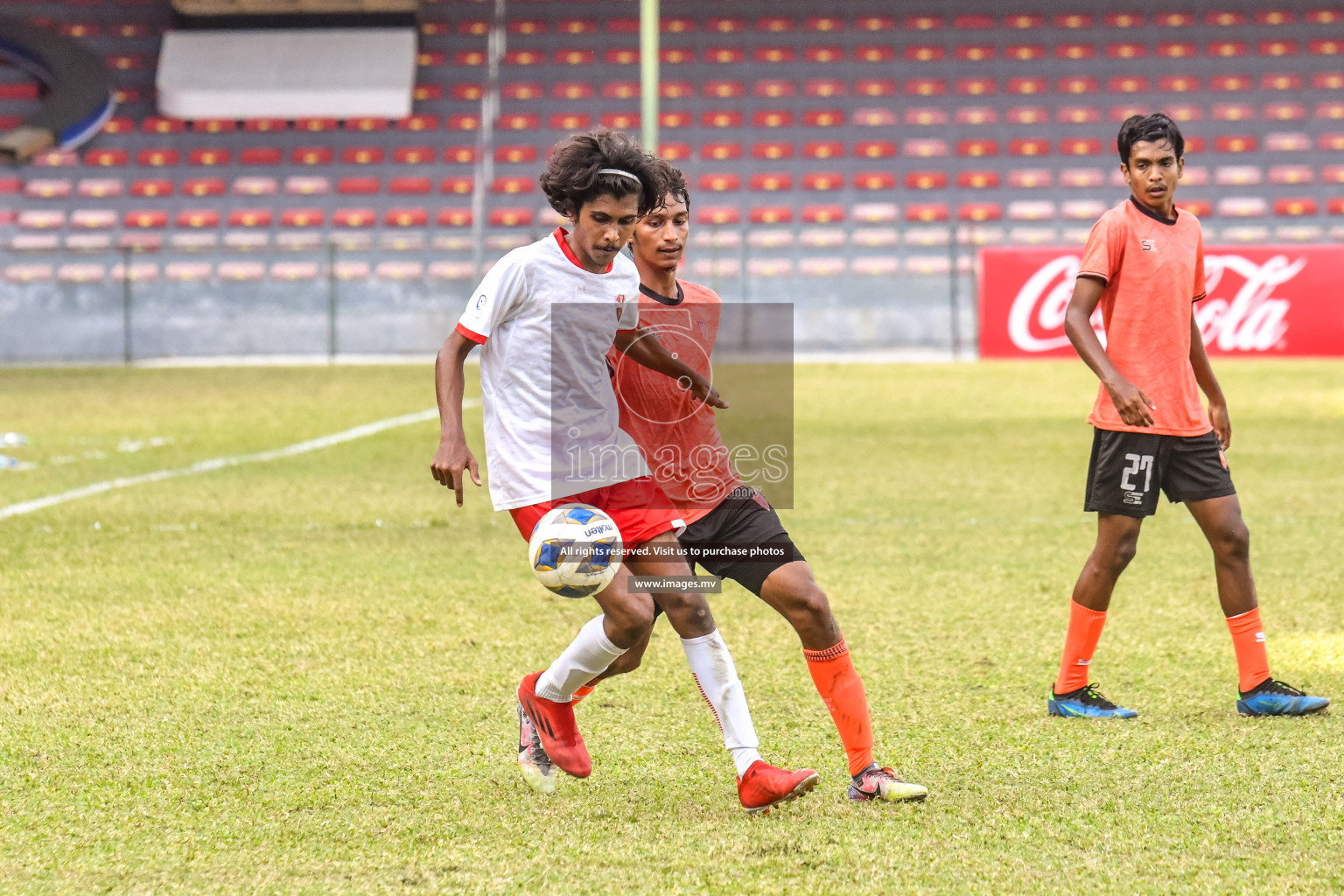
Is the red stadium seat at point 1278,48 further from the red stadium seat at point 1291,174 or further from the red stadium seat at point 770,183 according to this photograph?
the red stadium seat at point 770,183

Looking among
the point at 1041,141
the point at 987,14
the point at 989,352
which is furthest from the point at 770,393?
the point at 987,14

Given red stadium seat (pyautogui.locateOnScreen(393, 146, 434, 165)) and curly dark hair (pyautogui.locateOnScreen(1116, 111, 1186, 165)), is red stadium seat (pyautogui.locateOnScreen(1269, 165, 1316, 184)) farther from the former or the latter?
curly dark hair (pyautogui.locateOnScreen(1116, 111, 1186, 165))

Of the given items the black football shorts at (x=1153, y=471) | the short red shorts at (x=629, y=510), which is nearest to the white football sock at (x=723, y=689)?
the short red shorts at (x=629, y=510)

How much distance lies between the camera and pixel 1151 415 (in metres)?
4.21

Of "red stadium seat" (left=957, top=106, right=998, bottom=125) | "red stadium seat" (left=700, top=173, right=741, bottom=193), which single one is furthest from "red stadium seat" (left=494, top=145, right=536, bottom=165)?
"red stadium seat" (left=957, top=106, right=998, bottom=125)

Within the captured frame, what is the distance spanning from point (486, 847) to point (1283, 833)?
1633 mm

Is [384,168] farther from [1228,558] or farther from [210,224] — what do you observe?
[1228,558]

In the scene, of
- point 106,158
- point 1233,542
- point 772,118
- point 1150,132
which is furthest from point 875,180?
point 1233,542

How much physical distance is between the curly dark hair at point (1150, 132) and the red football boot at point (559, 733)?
2.16 meters

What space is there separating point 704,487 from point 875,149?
25212mm

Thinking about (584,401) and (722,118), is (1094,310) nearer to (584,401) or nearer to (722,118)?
(584,401)

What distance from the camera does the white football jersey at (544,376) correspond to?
11.1 ft

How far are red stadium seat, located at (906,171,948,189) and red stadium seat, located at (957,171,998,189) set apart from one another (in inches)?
11.5

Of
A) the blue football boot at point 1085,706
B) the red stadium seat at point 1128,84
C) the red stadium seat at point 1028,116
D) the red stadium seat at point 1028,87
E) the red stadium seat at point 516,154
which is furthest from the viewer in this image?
the red stadium seat at point 1028,87
